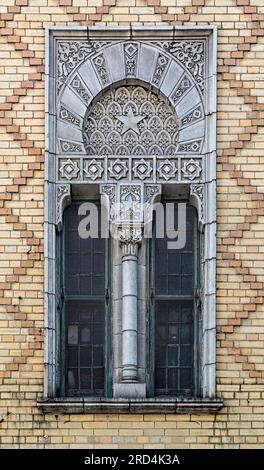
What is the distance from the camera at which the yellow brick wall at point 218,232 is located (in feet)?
50.2

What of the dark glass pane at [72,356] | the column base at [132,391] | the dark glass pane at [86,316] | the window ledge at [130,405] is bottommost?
the window ledge at [130,405]

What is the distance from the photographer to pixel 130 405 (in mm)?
15250

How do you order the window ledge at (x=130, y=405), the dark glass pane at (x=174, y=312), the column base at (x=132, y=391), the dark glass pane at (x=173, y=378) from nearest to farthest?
the window ledge at (x=130, y=405)
the column base at (x=132, y=391)
the dark glass pane at (x=173, y=378)
the dark glass pane at (x=174, y=312)

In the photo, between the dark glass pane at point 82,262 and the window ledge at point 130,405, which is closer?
the window ledge at point 130,405

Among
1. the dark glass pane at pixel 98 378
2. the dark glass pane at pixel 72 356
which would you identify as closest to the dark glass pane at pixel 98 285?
the dark glass pane at pixel 72 356

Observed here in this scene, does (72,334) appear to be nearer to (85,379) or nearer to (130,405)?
(85,379)

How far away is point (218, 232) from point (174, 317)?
0.87 m

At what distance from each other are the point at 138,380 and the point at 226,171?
6.60ft

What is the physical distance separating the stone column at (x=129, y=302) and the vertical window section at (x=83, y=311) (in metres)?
0.28

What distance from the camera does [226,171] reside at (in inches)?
622

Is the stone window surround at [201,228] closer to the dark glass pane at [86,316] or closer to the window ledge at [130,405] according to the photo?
the window ledge at [130,405]

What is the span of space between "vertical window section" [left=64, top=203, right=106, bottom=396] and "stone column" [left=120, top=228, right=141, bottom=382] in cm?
28

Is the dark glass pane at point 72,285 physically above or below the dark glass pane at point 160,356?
above

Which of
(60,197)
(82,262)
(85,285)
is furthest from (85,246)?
(60,197)
